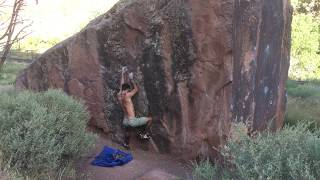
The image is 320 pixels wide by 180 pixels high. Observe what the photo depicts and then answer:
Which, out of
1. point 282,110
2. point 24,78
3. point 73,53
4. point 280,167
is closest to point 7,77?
point 24,78

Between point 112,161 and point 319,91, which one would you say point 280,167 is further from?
point 319,91

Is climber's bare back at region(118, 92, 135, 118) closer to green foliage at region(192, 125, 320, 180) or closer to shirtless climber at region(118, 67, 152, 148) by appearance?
shirtless climber at region(118, 67, 152, 148)

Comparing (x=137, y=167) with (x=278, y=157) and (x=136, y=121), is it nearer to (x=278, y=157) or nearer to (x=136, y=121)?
(x=136, y=121)

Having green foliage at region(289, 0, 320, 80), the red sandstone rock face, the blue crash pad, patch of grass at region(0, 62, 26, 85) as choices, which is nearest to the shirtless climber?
the red sandstone rock face

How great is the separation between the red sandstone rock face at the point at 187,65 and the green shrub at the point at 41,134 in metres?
1.23

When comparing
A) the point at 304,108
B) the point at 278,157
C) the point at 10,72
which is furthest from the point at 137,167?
the point at 10,72

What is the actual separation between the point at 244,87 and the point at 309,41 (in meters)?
21.0

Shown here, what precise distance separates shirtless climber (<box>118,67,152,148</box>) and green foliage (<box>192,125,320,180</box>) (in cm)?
386

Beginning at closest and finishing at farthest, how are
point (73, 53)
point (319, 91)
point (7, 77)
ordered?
1. point (73, 53)
2. point (319, 91)
3. point (7, 77)

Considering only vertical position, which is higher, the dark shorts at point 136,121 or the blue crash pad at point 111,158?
the dark shorts at point 136,121

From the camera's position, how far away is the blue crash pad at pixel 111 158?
8875 mm

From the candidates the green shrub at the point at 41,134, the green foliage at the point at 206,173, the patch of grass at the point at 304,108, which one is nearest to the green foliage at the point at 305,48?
the patch of grass at the point at 304,108

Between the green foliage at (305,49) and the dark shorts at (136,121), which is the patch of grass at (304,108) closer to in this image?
the dark shorts at (136,121)

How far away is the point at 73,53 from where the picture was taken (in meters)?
10.5
